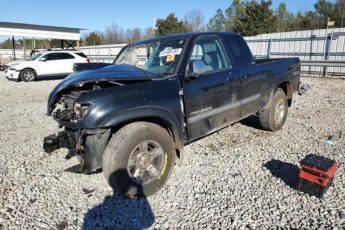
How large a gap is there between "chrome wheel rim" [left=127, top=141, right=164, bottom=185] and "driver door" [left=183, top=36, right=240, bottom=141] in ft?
1.85

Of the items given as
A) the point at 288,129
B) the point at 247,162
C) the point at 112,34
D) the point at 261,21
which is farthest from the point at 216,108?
the point at 112,34

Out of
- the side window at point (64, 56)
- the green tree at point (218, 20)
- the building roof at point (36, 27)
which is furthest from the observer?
the green tree at point (218, 20)

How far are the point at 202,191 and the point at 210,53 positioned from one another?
2068 millimetres

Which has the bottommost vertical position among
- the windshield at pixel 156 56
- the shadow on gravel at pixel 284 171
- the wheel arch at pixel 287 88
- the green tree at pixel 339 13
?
the shadow on gravel at pixel 284 171

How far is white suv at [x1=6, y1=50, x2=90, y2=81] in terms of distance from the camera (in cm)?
1605

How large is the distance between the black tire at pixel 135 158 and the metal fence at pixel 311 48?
10.4 m

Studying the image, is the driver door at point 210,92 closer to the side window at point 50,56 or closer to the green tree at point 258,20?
the side window at point 50,56

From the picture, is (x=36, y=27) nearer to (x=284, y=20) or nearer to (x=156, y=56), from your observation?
(x=156, y=56)

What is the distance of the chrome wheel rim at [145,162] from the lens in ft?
11.5

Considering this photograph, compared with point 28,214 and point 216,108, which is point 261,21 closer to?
point 216,108

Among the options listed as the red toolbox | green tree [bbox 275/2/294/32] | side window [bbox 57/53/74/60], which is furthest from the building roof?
the red toolbox

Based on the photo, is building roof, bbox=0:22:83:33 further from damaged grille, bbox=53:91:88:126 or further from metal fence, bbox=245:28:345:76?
damaged grille, bbox=53:91:88:126

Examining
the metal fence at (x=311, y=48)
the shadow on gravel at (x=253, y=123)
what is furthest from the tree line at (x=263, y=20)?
the shadow on gravel at (x=253, y=123)

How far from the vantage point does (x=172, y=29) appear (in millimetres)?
34375
